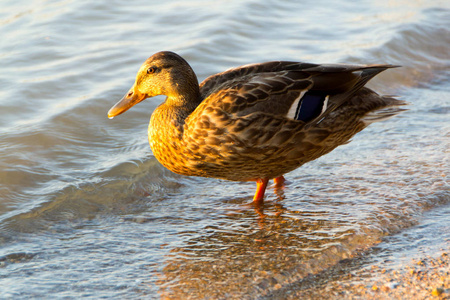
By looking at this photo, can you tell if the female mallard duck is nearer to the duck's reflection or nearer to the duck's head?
the duck's head

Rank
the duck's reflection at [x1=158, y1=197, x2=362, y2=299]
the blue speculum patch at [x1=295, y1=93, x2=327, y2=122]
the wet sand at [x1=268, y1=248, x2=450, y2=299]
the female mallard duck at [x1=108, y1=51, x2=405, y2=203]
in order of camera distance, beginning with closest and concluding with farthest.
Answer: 1. the wet sand at [x1=268, y1=248, x2=450, y2=299]
2. the duck's reflection at [x1=158, y1=197, x2=362, y2=299]
3. the female mallard duck at [x1=108, y1=51, x2=405, y2=203]
4. the blue speculum patch at [x1=295, y1=93, x2=327, y2=122]

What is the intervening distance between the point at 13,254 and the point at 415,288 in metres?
2.69

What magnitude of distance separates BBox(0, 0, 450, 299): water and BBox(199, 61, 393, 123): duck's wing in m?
0.80

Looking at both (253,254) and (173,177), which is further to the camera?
(173,177)

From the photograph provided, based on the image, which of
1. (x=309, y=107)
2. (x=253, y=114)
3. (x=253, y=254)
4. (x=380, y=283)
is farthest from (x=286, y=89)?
(x=380, y=283)

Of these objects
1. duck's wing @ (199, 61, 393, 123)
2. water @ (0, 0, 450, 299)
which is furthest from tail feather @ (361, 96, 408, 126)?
water @ (0, 0, 450, 299)

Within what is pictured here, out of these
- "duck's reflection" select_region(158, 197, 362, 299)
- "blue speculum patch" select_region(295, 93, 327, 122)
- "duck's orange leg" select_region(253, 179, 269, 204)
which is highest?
"blue speculum patch" select_region(295, 93, 327, 122)

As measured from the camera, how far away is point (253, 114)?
4977 millimetres

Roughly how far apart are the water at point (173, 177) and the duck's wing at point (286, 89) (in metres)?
0.80

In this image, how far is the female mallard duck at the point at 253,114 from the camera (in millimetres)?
4969

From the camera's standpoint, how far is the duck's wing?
197 inches

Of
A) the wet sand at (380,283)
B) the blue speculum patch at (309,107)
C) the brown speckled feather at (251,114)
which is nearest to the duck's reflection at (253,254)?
the wet sand at (380,283)

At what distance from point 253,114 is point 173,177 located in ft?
4.79

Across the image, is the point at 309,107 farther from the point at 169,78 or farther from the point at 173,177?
the point at 173,177
